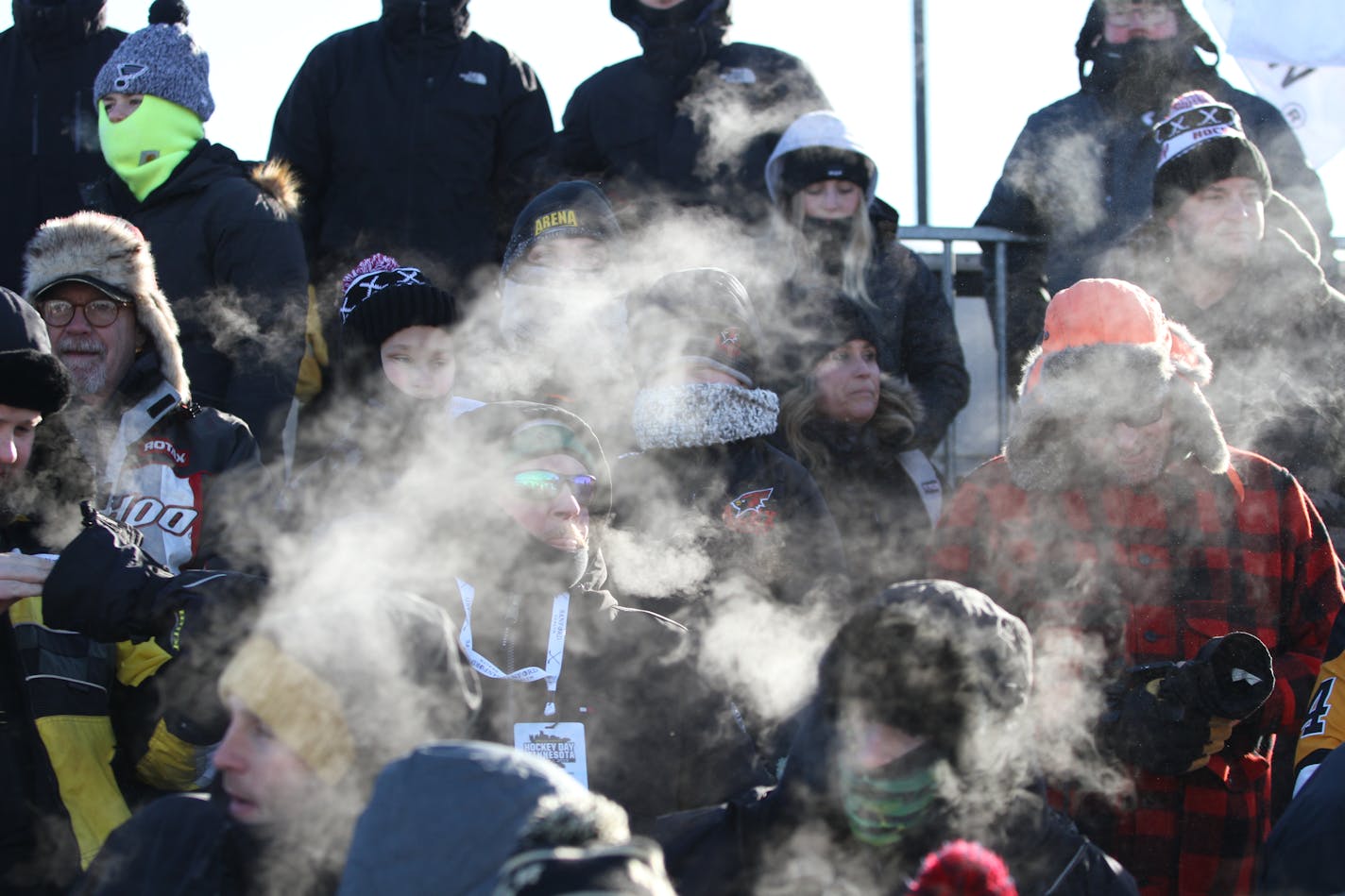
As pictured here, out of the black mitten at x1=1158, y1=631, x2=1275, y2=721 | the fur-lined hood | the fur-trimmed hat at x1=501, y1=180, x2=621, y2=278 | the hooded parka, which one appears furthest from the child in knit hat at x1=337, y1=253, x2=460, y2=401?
the black mitten at x1=1158, y1=631, x2=1275, y2=721

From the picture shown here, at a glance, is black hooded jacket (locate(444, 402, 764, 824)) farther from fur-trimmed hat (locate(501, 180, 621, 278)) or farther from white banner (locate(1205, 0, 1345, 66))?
white banner (locate(1205, 0, 1345, 66))

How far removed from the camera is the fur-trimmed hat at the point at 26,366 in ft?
10.9

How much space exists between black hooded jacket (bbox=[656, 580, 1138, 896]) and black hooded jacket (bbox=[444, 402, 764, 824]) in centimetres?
45

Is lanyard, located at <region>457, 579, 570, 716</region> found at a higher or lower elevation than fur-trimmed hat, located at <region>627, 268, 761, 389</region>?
lower

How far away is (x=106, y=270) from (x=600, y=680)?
5.91 ft

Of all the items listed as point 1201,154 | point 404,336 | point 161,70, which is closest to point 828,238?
point 1201,154

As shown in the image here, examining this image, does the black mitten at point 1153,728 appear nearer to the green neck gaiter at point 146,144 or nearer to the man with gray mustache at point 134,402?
the man with gray mustache at point 134,402

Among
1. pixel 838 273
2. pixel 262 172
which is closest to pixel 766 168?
pixel 838 273

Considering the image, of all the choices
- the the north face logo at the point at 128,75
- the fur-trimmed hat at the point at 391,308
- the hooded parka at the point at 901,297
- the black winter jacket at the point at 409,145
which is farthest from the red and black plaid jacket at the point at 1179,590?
the the north face logo at the point at 128,75

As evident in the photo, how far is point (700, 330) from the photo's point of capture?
4.35 m

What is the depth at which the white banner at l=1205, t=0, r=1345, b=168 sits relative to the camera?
6547 mm

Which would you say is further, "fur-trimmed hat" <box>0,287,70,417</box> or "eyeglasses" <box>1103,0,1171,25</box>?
"eyeglasses" <box>1103,0,1171,25</box>

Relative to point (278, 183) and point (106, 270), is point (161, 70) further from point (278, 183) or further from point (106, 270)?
point (106, 270)

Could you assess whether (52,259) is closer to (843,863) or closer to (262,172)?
(262,172)
